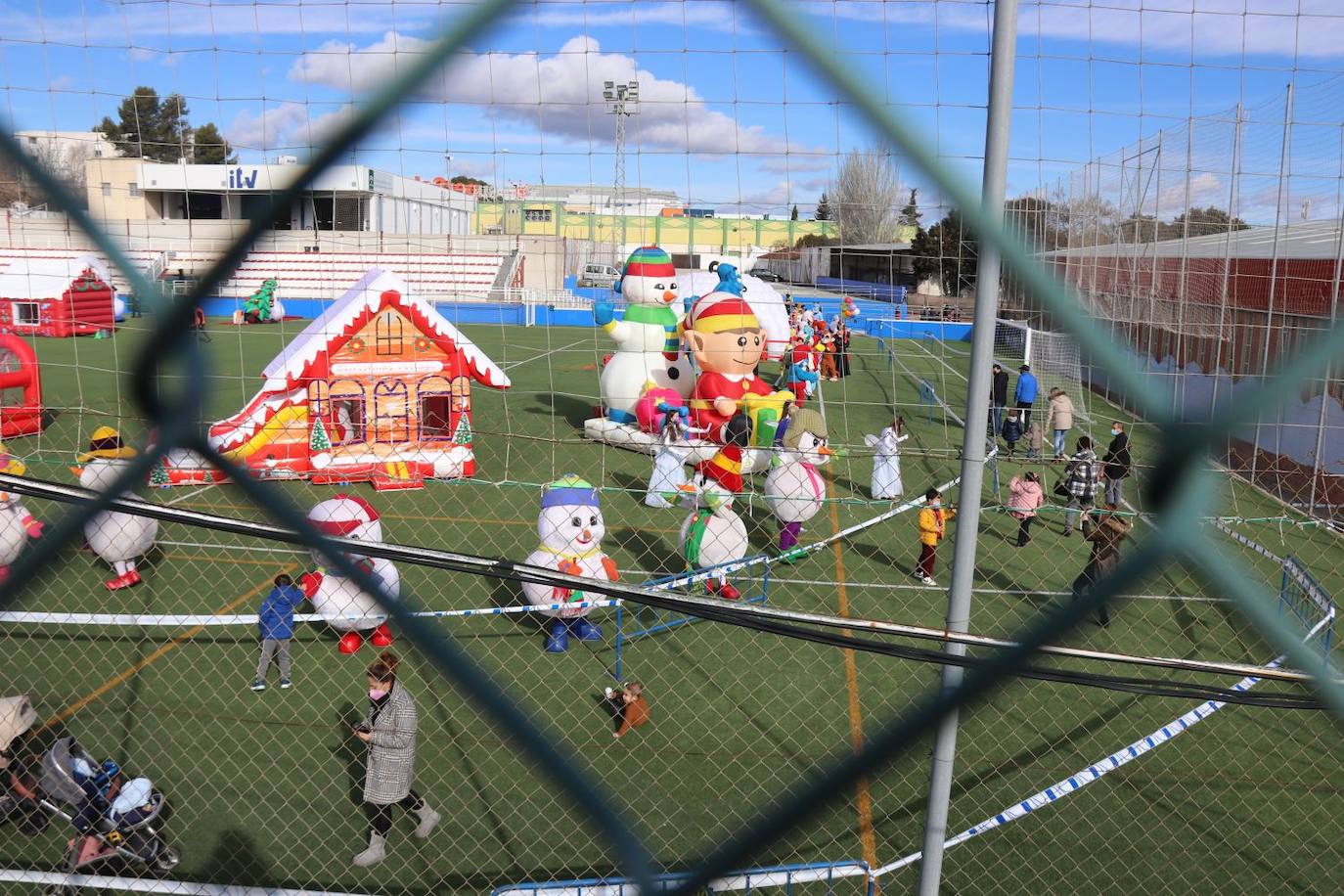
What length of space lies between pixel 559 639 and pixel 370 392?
18.0ft

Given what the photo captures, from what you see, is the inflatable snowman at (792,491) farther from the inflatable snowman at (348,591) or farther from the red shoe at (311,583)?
the red shoe at (311,583)

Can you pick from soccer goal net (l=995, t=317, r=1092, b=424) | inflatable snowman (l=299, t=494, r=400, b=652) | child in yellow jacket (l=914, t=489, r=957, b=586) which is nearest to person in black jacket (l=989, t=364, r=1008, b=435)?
soccer goal net (l=995, t=317, r=1092, b=424)

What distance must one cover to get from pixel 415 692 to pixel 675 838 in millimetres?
2196

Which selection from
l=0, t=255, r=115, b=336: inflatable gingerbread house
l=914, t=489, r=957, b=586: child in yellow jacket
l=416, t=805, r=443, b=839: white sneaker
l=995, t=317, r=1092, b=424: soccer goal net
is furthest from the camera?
l=995, t=317, r=1092, b=424: soccer goal net

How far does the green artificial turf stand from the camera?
15.6 feet

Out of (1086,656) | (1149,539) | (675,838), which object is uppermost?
(1149,539)

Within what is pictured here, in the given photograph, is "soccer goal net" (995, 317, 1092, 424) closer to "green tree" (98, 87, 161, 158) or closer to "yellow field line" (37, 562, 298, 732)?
"yellow field line" (37, 562, 298, 732)

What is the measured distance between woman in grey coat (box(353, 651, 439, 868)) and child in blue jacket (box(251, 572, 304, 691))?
1.56m

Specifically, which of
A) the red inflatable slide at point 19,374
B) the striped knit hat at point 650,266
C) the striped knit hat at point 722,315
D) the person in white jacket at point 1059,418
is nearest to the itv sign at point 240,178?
the striped knit hat at point 722,315

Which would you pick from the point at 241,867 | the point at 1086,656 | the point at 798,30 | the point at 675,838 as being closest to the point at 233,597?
the point at 241,867

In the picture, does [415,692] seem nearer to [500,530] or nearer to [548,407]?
[500,530]

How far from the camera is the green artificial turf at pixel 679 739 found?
4.77m

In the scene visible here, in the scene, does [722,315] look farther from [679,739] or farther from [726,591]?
[679,739]

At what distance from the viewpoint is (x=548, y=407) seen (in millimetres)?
16469
